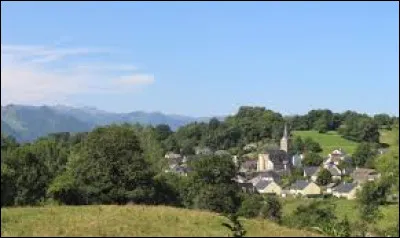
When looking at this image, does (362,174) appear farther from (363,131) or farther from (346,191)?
(363,131)

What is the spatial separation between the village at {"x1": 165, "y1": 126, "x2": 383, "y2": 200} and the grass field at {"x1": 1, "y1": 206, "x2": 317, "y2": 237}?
242 ft

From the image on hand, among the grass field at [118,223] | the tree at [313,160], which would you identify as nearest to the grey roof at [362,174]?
the tree at [313,160]

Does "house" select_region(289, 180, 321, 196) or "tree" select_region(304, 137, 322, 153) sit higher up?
"tree" select_region(304, 137, 322, 153)

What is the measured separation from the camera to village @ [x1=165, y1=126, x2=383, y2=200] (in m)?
127

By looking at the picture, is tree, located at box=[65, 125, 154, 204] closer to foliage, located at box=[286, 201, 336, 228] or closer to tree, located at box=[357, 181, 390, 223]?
foliage, located at box=[286, 201, 336, 228]

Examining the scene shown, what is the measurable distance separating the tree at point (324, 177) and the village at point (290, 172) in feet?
3.06

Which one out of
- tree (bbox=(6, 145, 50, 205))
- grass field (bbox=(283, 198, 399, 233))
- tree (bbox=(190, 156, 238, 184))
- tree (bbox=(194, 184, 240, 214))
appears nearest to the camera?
tree (bbox=(6, 145, 50, 205))

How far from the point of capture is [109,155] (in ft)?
167

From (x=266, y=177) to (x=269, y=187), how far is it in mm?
14182

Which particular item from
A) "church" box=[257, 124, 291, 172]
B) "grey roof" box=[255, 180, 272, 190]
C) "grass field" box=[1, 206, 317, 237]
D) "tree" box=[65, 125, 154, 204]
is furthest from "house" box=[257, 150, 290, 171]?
"grass field" box=[1, 206, 317, 237]

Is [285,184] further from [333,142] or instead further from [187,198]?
[187,198]

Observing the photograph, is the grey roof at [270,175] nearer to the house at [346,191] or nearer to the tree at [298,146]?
the house at [346,191]

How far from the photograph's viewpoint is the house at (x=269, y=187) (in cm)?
13806

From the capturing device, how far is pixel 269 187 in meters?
141
